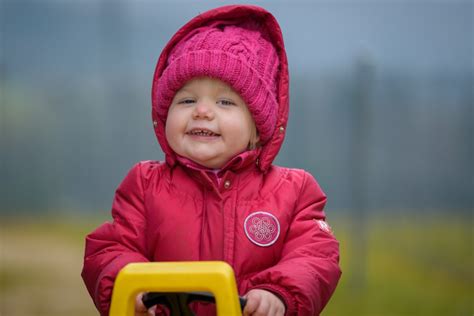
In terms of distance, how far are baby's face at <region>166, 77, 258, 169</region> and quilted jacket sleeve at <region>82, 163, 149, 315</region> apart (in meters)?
0.16

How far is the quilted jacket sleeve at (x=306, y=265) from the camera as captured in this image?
1.62m

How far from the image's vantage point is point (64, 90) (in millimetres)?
3555

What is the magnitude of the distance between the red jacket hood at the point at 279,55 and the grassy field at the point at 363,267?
5.43 feet

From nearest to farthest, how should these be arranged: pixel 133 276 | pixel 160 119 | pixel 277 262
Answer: pixel 133 276, pixel 277 262, pixel 160 119

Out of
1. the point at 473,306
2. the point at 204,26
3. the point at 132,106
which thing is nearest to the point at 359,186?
the point at 473,306

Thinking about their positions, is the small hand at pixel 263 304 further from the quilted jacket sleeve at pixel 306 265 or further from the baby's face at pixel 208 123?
the baby's face at pixel 208 123

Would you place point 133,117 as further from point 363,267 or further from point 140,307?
point 140,307

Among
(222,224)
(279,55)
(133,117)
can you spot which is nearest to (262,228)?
(222,224)

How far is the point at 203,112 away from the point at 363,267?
212 centimetres

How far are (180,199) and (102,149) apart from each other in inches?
69.6

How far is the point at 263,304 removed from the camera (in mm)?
1542

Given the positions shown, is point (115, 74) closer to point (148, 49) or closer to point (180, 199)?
point (148, 49)

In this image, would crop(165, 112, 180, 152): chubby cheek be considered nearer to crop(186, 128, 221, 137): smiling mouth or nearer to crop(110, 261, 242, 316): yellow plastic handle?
crop(186, 128, 221, 137): smiling mouth

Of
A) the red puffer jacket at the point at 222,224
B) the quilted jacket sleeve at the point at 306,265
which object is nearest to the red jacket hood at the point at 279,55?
the red puffer jacket at the point at 222,224
